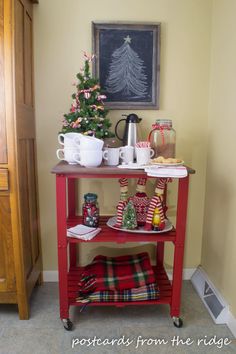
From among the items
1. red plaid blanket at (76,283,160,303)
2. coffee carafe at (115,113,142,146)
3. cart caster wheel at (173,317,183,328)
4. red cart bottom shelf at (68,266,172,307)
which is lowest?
cart caster wheel at (173,317,183,328)

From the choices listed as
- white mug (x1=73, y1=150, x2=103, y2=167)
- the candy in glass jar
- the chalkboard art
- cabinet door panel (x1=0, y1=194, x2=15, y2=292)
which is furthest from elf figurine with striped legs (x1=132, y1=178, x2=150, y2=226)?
cabinet door panel (x1=0, y1=194, x2=15, y2=292)

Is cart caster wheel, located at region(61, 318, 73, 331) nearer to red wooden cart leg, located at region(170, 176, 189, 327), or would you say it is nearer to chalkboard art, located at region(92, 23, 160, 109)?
red wooden cart leg, located at region(170, 176, 189, 327)

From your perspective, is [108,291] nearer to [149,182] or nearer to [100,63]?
[149,182]

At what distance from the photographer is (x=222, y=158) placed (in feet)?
5.29

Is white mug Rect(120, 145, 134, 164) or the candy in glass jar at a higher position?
white mug Rect(120, 145, 134, 164)

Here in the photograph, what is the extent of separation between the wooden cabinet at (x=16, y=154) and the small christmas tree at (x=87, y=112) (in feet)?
0.90

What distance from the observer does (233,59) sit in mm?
1482

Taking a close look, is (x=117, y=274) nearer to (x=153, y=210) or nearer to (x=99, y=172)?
(x=153, y=210)

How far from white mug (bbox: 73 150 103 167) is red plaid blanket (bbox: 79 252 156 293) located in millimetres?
668

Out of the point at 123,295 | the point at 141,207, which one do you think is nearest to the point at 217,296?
the point at 123,295

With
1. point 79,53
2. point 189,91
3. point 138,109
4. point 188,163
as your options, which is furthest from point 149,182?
point 79,53

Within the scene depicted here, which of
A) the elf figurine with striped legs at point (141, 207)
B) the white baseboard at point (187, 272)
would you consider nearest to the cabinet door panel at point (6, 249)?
the elf figurine with striped legs at point (141, 207)

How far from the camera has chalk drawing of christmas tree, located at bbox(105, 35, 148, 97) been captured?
1.69 metres

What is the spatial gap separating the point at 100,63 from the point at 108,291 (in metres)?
1.32
